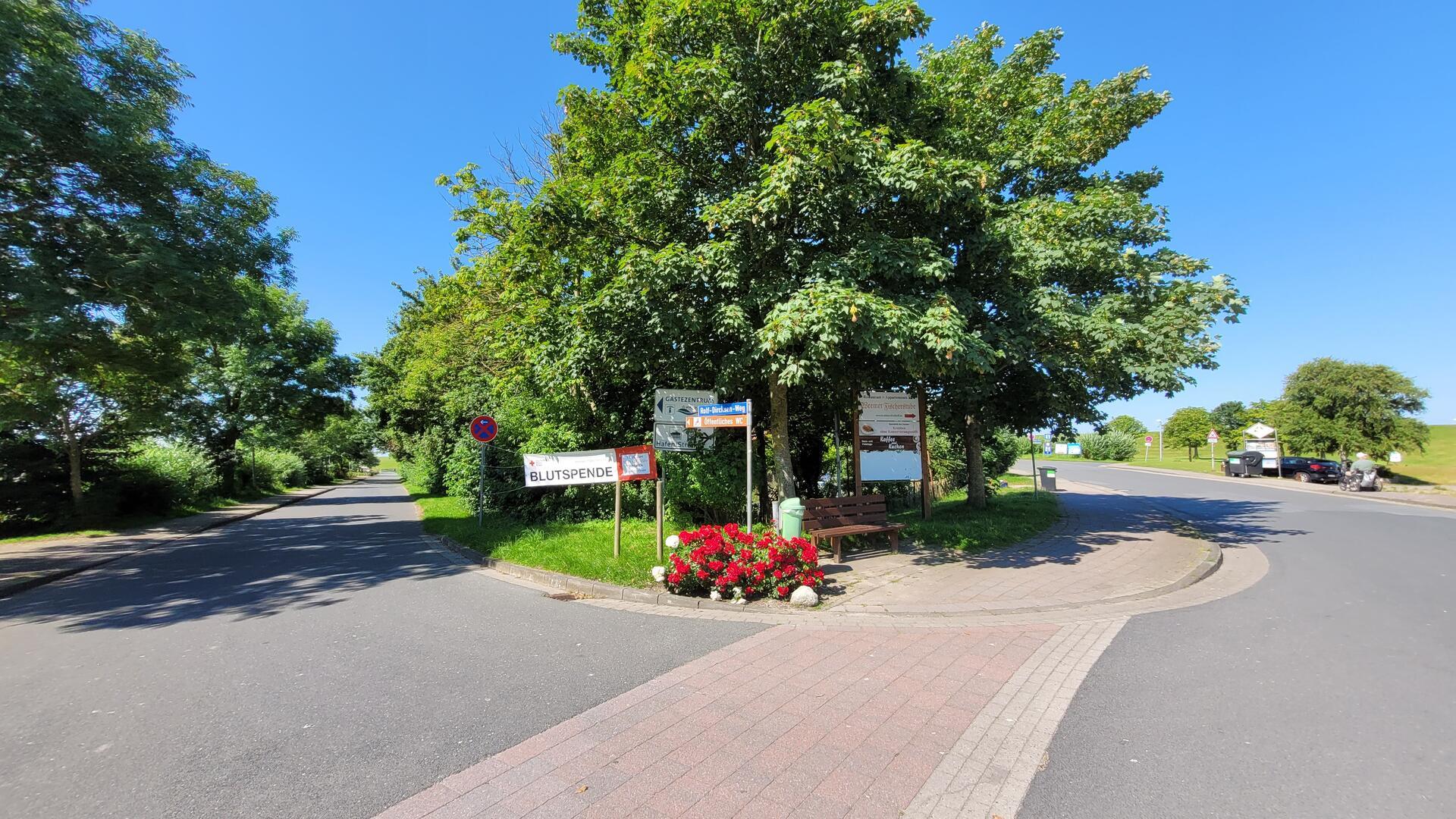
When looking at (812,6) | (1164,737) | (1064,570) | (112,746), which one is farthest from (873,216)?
(112,746)

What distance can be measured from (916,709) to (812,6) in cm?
858

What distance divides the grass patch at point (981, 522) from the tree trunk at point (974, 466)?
0.28 m

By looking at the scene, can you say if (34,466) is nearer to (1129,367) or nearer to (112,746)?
(112,746)

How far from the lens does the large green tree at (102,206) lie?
7812 mm

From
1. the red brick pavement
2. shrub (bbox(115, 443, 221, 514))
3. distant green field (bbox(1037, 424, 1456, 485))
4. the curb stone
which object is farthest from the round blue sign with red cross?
distant green field (bbox(1037, 424, 1456, 485))

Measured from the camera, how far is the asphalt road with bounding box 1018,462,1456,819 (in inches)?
110

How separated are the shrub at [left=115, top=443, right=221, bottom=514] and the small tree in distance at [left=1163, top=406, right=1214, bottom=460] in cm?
7557

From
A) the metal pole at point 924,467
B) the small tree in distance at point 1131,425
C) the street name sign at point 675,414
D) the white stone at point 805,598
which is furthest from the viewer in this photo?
the small tree in distance at point 1131,425

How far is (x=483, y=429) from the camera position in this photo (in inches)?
501

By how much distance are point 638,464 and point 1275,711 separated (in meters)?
7.11

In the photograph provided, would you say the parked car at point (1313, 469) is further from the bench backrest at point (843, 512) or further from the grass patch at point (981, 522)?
the bench backrest at point (843, 512)

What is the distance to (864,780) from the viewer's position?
9.65ft

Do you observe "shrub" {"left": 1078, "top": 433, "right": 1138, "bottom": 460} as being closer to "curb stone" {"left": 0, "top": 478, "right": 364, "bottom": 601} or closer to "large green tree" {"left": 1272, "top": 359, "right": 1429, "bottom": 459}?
"large green tree" {"left": 1272, "top": 359, "right": 1429, "bottom": 459}

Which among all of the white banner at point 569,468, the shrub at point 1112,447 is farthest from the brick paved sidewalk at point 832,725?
the shrub at point 1112,447
